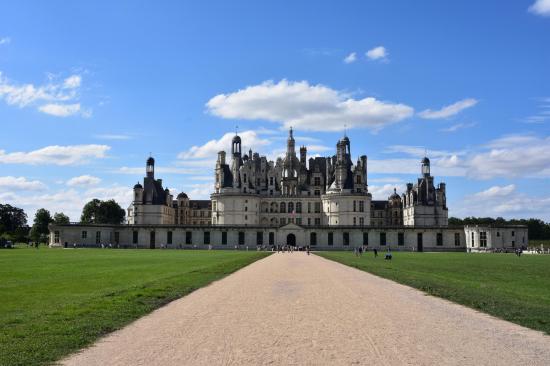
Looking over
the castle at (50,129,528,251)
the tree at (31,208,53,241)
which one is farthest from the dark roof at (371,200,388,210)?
the tree at (31,208,53,241)

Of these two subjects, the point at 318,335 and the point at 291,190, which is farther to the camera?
the point at 291,190

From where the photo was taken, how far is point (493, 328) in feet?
41.1

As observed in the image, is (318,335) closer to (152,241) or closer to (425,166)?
(152,241)

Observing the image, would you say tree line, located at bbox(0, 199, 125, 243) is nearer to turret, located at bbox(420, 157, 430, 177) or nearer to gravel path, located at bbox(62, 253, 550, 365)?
turret, located at bbox(420, 157, 430, 177)

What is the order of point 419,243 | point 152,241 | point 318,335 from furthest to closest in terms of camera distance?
point 152,241, point 419,243, point 318,335

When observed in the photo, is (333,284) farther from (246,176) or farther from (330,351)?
(246,176)

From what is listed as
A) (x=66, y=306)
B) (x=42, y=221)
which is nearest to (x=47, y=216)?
(x=42, y=221)

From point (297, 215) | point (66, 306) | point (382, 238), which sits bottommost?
point (66, 306)

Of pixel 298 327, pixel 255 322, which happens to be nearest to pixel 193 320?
pixel 255 322

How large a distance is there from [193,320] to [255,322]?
1.49 metres

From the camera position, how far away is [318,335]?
11.9 metres

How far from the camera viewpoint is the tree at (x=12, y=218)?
11853 cm

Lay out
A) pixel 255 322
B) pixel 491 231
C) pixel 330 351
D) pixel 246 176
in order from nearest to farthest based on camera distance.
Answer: pixel 330 351, pixel 255 322, pixel 491 231, pixel 246 176

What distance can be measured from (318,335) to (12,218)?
5039 inches
